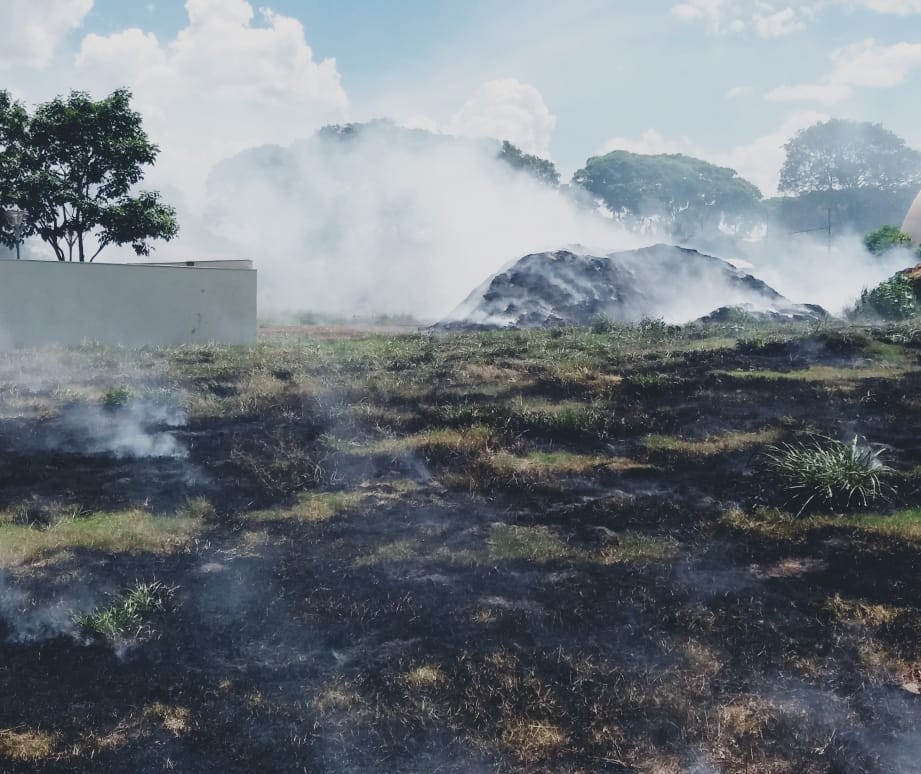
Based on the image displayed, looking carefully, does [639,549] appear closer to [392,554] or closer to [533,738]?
[392,554]

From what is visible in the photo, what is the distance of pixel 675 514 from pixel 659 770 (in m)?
3.50

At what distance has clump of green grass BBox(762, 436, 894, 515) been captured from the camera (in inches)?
312

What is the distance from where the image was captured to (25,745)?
491 cm

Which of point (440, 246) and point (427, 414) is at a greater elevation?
point (440, 246)

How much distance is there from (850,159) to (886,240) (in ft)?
109

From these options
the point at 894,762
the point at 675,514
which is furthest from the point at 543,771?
the point at 675,514

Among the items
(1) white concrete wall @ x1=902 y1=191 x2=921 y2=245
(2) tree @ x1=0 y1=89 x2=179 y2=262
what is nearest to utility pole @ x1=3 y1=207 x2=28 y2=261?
(2) tree @ x1=0 y1=89 x2=179 y2=262

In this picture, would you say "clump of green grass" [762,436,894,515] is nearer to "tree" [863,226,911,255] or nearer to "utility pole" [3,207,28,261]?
"utility pole" [3,207,28,261]

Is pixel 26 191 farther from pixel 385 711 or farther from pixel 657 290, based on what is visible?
pixel 385 711

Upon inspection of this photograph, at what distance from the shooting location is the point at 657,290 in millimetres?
28828

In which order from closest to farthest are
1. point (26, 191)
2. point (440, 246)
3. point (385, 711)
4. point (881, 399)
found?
point (385, 711) → point (881, 399) → point (26, 191) → point (440, 246)

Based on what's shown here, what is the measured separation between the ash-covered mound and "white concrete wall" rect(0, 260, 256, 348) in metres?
7.70

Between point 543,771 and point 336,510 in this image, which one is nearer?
point 543,771

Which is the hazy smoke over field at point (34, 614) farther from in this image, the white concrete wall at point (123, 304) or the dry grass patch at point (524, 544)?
the white concrete wall at point (123, 304)
